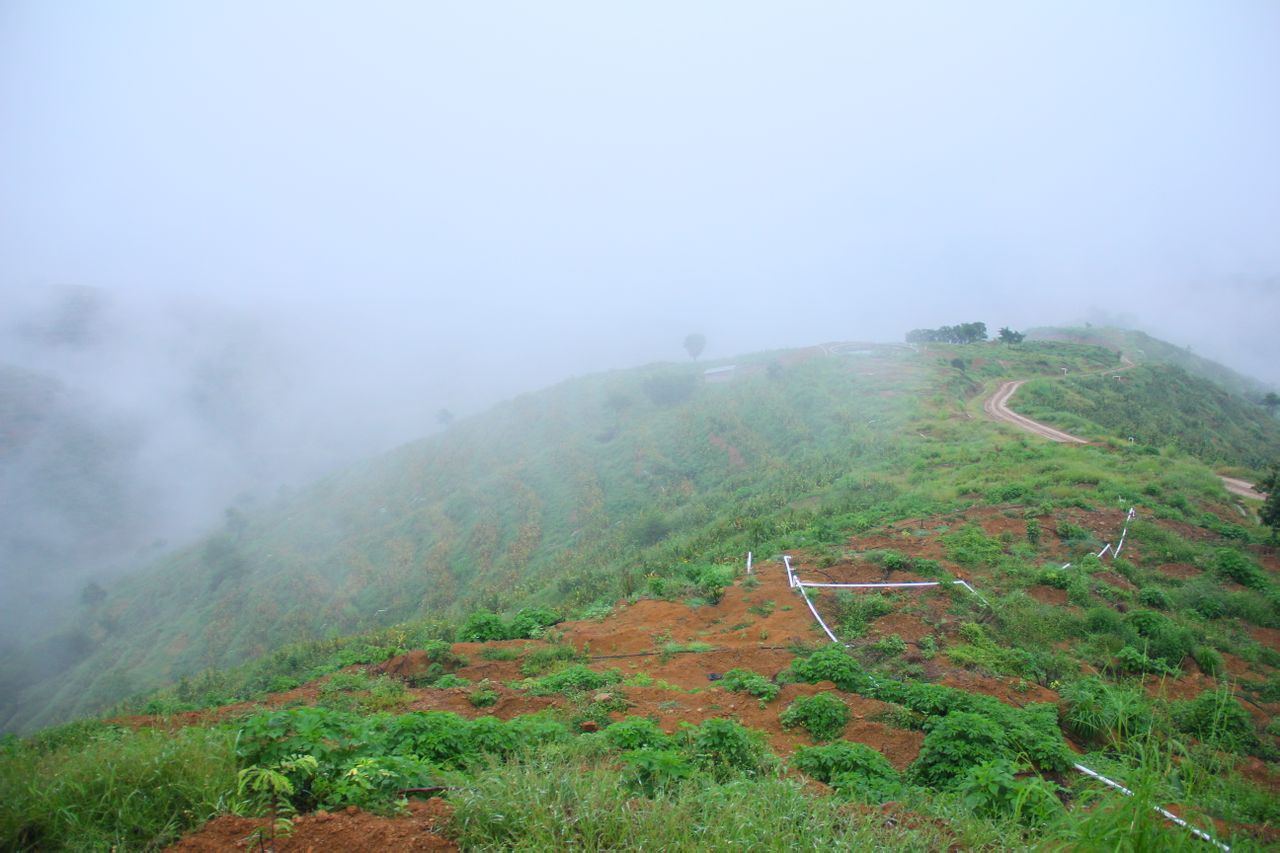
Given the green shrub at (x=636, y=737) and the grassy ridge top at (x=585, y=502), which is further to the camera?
the grassy ridge top at (x=585, y=502)

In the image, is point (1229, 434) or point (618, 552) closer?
point (618, 552)

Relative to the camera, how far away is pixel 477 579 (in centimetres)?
2800

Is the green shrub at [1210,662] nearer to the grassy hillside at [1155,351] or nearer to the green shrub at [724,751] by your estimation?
the green shrub at [724,751]

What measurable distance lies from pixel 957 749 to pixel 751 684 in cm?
285

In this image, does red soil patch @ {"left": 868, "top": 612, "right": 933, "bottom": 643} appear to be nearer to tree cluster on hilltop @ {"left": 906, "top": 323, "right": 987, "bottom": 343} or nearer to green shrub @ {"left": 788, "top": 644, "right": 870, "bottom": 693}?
Answer: green shrub @ {"left": 788, "top": 644, "right": 870, "bottom": 693}

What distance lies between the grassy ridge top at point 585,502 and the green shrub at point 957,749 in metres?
8.78

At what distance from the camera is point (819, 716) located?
6.47 m

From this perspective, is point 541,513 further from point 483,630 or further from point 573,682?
point 573,682

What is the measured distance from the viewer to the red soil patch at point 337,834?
9.96 feet

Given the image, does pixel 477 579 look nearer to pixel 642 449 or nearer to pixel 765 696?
pixel 642 449

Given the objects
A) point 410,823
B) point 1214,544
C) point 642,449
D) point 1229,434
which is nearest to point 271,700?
point 410,823

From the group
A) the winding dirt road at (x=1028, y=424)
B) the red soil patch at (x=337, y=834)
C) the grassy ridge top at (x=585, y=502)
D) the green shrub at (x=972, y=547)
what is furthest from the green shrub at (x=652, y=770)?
the winding dirt road at (x=1028, y=424)

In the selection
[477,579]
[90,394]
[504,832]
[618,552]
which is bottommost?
[477,579]

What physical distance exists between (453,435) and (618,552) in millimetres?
33612
